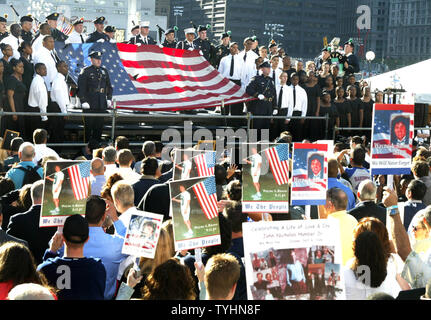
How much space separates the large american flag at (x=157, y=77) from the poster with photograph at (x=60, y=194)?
777cm

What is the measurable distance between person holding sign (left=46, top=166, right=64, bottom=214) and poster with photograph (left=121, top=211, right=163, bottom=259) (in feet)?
3.58

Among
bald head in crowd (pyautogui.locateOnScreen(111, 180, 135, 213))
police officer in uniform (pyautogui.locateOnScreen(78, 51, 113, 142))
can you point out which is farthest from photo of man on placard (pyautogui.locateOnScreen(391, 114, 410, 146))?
police officer in uniform (pyautogui.locateOnScreen(78, 51, 113, 142))

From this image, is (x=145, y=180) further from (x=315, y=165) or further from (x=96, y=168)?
(x=315, y=165)

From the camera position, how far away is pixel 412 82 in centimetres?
1809

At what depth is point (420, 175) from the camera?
8492mm

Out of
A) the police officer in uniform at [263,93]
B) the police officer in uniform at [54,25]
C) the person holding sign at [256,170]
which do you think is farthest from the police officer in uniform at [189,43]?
the person holding sign at [256,170]

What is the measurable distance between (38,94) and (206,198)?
27.4ft

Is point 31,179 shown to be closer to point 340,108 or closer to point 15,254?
point 15,254

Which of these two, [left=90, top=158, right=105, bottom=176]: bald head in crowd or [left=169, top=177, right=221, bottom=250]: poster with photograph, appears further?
[left=90, top=158, right=105, bottom=176]: bald head in crowd

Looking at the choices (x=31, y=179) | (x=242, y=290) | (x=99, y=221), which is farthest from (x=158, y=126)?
(x=242, y=290)

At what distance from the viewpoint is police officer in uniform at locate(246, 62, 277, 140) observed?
1494 centimetres

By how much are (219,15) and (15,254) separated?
10769 centimetres

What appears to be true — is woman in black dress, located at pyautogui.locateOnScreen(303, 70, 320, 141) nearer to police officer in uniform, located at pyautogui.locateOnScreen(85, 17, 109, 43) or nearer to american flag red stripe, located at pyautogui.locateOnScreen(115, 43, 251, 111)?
american flag red stripe, located at pyautogui.locateOnScreen(115, 43, 251, 111)
